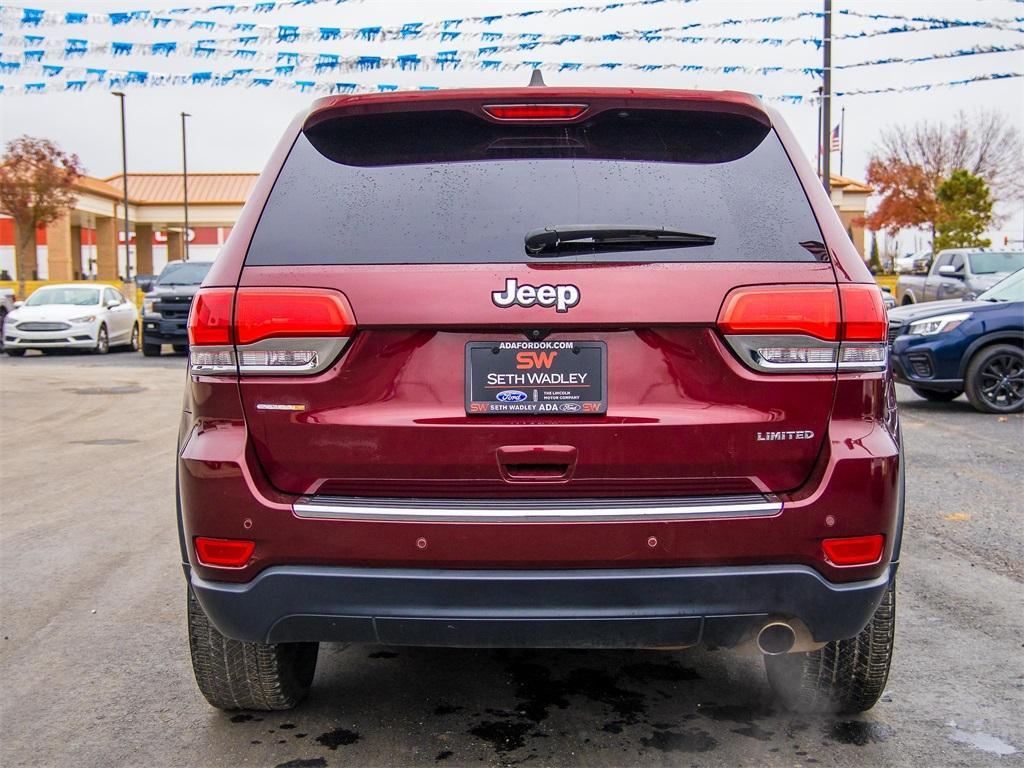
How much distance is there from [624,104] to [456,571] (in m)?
1.38

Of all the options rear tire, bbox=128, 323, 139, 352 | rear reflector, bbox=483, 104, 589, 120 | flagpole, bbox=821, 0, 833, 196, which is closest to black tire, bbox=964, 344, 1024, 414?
flagpole, bbox=821, 0, 833, 196

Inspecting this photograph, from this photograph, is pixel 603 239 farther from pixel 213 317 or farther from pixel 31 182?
pixel 31 182

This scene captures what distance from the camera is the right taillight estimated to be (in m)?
2.94

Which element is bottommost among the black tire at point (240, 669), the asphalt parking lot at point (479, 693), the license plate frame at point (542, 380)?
the asphalt parking lot at point (479, 693)

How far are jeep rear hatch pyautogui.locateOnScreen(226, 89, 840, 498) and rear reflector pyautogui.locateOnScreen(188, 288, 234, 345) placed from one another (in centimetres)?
5

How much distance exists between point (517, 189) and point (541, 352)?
47cm

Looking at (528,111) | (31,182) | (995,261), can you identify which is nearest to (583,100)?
(528,111)

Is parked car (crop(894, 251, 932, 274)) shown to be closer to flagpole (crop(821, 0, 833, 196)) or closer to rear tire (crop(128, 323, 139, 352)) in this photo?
flagpole (crop(821, 0, 833, 196))

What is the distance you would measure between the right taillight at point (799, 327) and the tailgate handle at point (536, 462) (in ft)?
1.72

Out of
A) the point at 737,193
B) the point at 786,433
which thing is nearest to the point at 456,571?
the point at 786,433

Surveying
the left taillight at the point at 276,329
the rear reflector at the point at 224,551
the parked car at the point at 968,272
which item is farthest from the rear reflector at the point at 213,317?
the parked car at the point at 968,272

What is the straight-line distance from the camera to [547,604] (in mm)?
2906

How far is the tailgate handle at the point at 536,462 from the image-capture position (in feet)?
9.53

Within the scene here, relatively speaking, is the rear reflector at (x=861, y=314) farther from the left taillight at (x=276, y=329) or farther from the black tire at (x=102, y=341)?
the black tire at (x=102, y=341)
